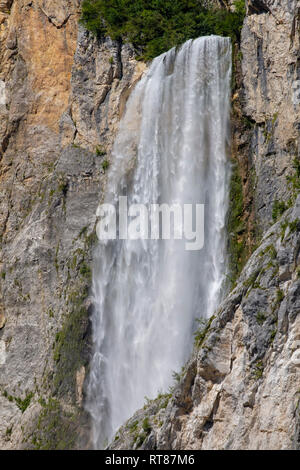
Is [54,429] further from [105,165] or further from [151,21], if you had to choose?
[151,21]

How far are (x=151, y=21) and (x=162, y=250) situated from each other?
921 centimetres

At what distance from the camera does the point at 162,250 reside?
84.6 ft

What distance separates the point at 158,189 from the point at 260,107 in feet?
14.3

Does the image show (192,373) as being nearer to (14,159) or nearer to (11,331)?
(11,331)

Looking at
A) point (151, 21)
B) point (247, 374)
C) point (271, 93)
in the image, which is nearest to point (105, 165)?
point (151, 21)

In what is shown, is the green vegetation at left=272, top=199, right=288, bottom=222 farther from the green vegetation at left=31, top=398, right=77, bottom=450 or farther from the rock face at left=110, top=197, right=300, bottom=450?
the green vegetation at left=31, top=398, right=77, bottom=450

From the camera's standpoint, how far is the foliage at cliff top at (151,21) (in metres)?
29.3

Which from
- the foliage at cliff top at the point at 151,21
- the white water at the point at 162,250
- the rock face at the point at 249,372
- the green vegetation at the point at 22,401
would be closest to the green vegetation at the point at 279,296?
the rock face at the point at 249,372

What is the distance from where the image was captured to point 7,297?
30062mm

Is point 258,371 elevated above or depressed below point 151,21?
below

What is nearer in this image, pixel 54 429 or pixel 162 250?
pixel 54 429

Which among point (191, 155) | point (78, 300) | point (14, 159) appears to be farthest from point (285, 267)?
point (14, 159)

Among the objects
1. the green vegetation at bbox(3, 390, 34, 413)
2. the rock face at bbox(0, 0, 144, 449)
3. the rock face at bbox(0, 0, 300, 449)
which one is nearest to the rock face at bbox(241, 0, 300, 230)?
the rock face at bbox(0, 0, 300, 449)

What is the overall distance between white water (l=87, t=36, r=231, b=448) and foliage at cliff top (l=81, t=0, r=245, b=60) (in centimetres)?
Answer: 173
